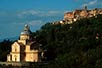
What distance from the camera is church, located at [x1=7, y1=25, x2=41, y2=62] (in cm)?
6025

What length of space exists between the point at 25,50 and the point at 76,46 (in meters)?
7.31

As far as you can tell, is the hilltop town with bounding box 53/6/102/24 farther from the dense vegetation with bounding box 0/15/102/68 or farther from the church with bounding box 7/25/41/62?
the church with bounding box 7/25/41/62

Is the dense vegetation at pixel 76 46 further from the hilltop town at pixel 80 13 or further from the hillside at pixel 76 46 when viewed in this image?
the hilltop town at pixel 80 13

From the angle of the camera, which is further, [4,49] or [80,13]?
[80,13]

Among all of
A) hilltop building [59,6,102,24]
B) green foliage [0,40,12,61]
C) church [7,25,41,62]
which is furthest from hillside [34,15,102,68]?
A: hilltop building [59,6,102,24]

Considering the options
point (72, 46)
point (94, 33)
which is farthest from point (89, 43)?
point (94, 33)

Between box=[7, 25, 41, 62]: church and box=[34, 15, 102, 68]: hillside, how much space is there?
1805mm

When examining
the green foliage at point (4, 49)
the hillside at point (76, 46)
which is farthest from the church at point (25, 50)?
the green foliage at point (4, 49)

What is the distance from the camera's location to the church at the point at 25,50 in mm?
60250

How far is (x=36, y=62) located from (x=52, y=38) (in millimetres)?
18560

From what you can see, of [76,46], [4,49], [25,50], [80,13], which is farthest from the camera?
[80,13]

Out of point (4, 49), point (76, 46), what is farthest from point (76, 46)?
point (4, 49)

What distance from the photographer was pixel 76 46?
213 feet

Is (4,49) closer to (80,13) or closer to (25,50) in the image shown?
(25,50)
